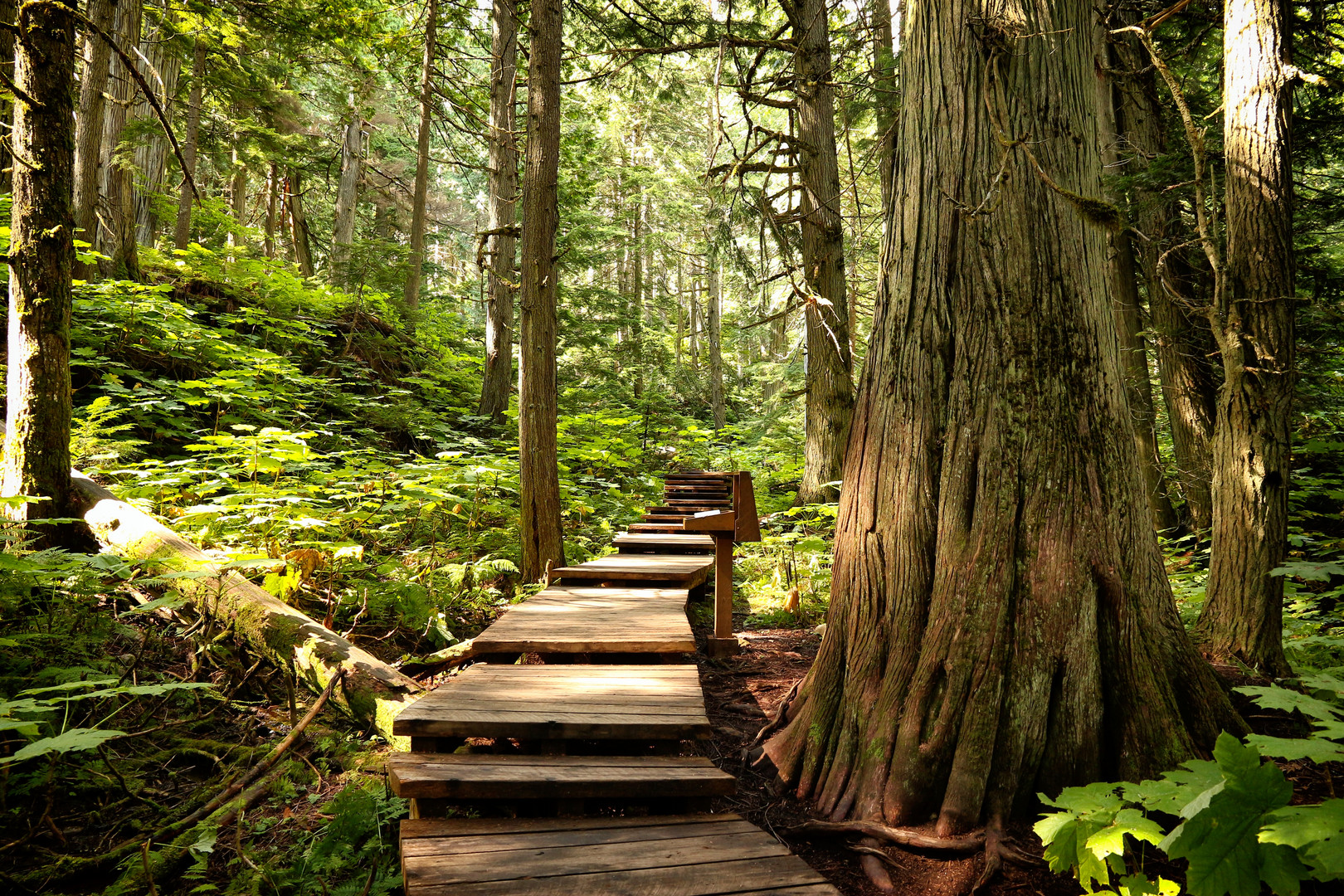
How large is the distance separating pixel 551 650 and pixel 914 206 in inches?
127

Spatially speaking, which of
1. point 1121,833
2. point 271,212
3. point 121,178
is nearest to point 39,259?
point 1121,833

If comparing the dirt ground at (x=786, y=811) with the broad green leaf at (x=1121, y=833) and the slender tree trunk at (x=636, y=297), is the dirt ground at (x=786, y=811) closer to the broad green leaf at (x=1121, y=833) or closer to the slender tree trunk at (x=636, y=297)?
the broad green leaf at (x=1121, y=833)

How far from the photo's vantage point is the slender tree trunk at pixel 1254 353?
3.90 meters

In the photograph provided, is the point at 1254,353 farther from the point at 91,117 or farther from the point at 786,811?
the point at 91,117

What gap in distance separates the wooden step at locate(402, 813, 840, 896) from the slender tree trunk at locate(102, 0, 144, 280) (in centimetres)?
1176

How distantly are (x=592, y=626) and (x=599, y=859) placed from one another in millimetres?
2127

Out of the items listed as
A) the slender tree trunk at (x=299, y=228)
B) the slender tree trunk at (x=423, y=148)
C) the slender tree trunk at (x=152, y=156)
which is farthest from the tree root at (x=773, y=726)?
the slender tree trunk at (x=299, y=228)

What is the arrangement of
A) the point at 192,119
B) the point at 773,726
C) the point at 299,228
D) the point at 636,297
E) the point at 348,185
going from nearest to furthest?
the point at 773,726 < the point at 192,119 < the point at 299,228 < the point at 348,185 < the point at 636,297

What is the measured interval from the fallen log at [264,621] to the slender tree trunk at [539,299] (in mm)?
2295

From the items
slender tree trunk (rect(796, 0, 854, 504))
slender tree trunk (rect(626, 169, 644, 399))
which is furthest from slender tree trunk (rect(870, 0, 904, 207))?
slender tree trunk (rect(626, 169, 644, 399))

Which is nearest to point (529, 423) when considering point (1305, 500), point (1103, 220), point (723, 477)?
Result: point (1103, 220)

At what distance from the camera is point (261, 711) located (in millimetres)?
3963

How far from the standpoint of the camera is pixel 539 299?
631 centimetres

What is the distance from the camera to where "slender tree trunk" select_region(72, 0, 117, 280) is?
834cm
